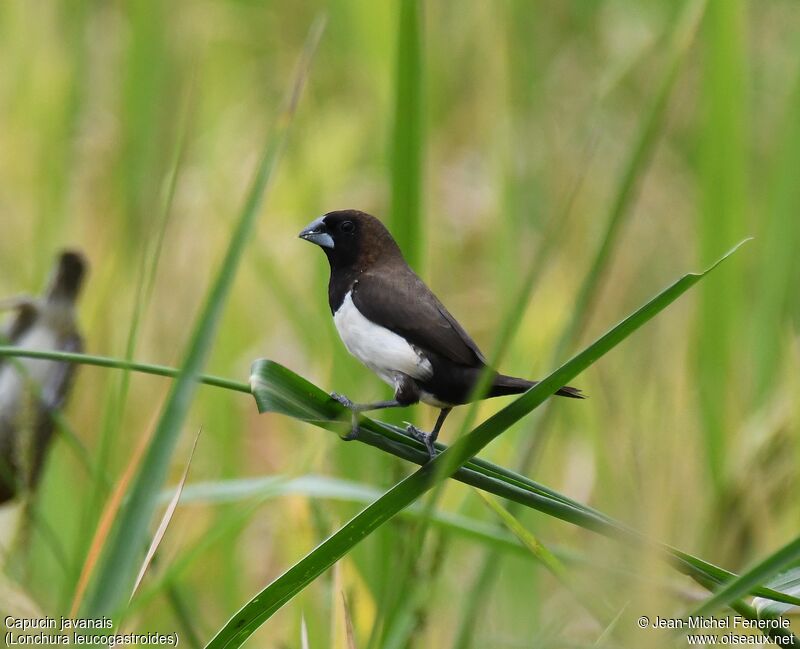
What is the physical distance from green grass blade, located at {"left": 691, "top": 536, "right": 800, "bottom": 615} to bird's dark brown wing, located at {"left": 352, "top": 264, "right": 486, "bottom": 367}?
61 centimetres

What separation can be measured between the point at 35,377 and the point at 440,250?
2555 millimetres

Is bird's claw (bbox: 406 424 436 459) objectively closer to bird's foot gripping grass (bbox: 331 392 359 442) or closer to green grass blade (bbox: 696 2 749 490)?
bird's foot gripping grass (bbox: 331 392 359 442)

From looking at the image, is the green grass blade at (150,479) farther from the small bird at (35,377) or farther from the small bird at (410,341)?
the small bird at (35,377)

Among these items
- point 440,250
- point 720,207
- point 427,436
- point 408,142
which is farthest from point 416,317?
point 440,250

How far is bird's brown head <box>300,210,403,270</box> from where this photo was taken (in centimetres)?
199

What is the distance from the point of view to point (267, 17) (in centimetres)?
615

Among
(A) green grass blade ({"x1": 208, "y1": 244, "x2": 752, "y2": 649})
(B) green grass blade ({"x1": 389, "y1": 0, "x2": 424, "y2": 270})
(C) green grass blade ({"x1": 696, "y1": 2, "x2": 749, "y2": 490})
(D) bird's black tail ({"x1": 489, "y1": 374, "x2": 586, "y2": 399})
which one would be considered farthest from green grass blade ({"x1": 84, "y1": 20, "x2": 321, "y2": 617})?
(C) green grass blade ({"x1": 696, "y1": 2, "x2": 749, "y2": 490})

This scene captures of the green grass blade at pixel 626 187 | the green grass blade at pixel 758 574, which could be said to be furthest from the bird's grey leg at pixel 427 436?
the green grass blade at pixel 758 574

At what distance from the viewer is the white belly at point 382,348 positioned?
1.83m

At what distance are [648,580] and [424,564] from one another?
116cm

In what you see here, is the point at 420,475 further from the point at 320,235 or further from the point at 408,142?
the point at 408,142

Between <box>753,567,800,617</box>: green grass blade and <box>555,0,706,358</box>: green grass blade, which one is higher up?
<box>555,0,706,358</box>: green grass blade

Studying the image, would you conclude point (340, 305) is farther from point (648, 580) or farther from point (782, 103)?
point (782, 103)

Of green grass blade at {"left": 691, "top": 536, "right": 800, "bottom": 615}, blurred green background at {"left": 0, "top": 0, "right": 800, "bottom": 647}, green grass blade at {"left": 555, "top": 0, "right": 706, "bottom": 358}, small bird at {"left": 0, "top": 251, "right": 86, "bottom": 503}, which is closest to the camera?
green grass blade at {"left": 691, "top": 536, "right": 800, "bottom": 615}
